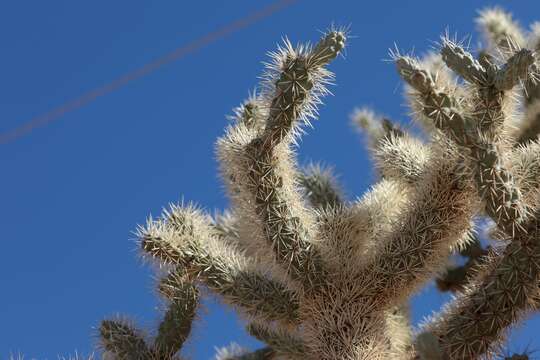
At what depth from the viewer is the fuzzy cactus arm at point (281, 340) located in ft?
18.2

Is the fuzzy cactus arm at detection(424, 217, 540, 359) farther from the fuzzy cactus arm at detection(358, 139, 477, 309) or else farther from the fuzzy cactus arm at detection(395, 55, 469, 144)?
the fuzzy cactus arm at detection(395, 55, 469, 144)

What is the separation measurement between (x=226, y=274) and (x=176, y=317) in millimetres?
386

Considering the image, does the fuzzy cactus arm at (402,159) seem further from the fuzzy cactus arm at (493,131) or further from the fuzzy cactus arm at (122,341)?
the fuzzy cactus arm at (122,341)

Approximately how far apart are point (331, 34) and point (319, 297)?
4.43 ft

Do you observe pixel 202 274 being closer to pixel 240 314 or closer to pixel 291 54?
pixel 240 314

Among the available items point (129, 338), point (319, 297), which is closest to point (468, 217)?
point (319, 297)

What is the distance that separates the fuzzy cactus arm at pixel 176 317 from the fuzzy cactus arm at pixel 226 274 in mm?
119

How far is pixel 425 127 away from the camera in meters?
5.56

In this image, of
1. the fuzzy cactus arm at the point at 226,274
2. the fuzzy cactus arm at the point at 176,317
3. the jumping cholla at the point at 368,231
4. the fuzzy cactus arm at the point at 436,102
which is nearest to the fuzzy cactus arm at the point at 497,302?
the jumping cholla at the point at 368,231

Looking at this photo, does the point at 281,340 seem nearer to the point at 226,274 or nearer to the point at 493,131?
the point at 226,274

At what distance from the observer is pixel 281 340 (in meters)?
5.74

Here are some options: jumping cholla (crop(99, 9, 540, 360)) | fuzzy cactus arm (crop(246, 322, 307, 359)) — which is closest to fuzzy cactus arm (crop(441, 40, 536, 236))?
jumping cholla (crop(99, 9, 540, 360))

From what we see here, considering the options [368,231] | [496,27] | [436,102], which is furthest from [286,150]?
[496,27]

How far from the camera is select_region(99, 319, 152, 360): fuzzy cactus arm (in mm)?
5184
